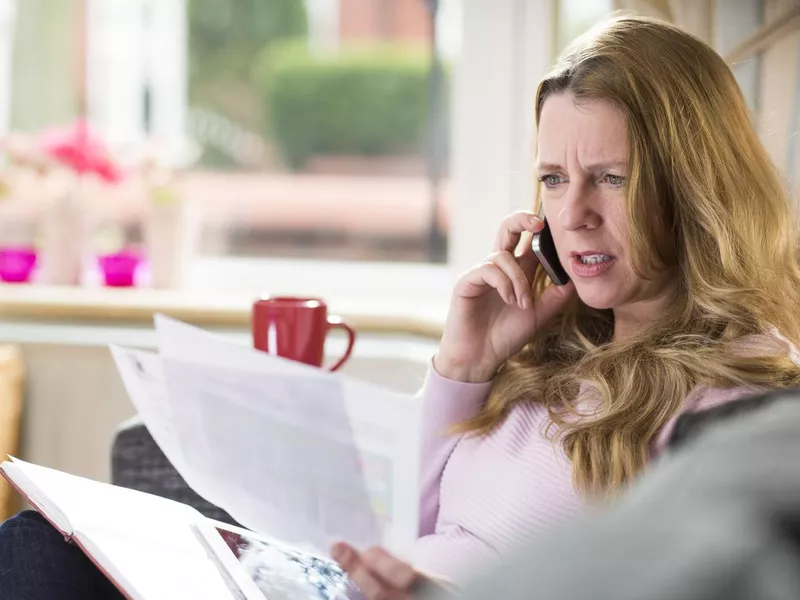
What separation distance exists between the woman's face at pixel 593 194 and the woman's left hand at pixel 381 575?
51 centimetres

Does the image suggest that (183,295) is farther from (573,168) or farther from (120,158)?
(573,168)

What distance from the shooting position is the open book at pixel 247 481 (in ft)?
2.60

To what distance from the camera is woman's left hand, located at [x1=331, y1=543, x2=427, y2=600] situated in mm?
763

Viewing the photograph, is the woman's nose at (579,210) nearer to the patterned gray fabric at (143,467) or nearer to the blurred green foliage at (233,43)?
the patterned gray fabric at (143,467)

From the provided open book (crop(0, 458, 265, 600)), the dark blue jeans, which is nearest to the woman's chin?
open book (crop(0, 458, 265, 600))

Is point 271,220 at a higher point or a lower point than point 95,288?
higher

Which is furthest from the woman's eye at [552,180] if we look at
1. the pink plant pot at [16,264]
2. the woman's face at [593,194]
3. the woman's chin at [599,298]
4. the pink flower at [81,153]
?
the pink plant pot at [16,264]

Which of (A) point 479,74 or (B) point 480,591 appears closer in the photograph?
(B) point 480,591

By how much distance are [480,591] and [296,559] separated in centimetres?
73

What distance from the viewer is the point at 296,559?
1.01 meters

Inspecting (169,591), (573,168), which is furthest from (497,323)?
(169,591)

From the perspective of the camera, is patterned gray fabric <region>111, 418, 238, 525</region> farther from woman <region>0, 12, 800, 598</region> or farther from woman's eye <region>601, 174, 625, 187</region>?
woman's eye <region>601, 174, 625, 187</region>

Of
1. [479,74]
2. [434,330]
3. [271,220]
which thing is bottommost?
[434,330]

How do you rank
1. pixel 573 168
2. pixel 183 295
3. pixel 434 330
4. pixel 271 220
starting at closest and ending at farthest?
pixel 573 168 → pixel 434 330 → pixel 183 295 → pixel 271 220
